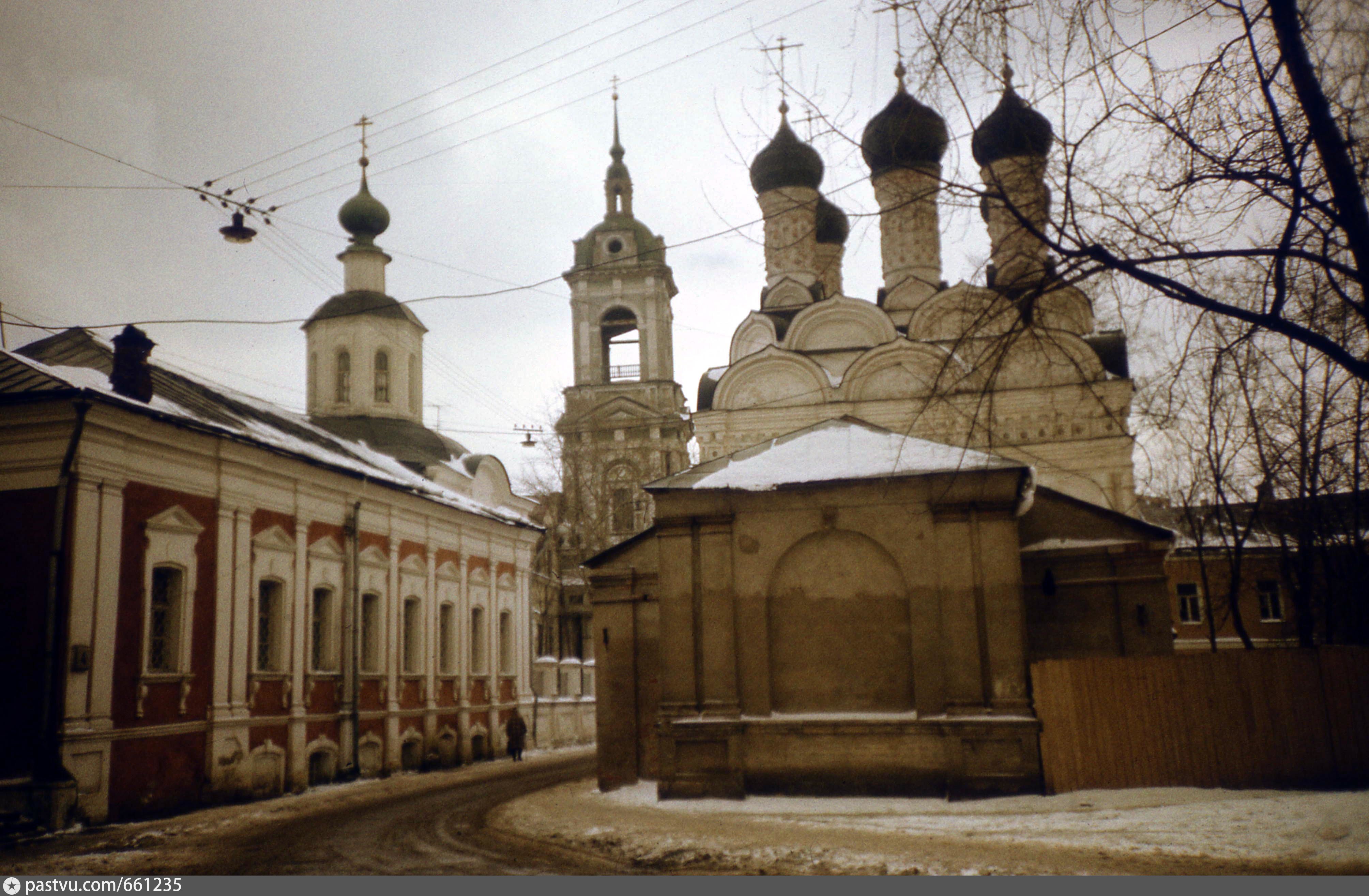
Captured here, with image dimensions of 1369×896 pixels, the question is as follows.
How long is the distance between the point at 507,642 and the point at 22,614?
13.8m

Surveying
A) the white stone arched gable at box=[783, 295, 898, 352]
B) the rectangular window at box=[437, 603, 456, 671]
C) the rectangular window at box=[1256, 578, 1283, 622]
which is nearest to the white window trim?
the rectangular window at box=[437, 603, 456, 671]

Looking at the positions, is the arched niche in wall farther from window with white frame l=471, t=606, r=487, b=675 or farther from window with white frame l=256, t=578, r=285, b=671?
window with white frame l=471, t=606, r=487, b=675

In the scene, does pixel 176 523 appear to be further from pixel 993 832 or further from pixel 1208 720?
pixel 1208 720

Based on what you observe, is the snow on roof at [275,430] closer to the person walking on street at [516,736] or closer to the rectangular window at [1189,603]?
the person walking on street at [516,736]

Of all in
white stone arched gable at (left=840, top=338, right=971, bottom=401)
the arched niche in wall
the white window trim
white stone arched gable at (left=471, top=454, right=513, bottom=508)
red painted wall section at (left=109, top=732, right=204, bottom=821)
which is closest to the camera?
the arched niche in wall

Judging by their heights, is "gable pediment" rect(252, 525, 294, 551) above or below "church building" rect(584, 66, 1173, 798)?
above

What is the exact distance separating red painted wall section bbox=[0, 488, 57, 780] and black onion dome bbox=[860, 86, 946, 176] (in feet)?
34.7

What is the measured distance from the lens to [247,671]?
17125mm

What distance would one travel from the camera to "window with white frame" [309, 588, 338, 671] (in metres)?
19.6

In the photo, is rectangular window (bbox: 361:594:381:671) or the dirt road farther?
rectangular window (bbox: 361:594:381:671)

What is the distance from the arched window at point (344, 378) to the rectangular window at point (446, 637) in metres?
7.81

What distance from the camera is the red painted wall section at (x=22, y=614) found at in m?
13.4

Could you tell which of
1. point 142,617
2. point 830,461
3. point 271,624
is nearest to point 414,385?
point 271,624

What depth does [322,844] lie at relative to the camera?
1159 cm
